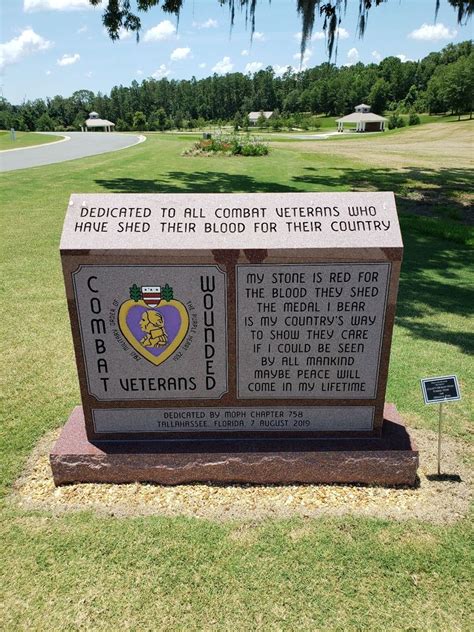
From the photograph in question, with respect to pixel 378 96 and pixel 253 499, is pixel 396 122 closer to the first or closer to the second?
pixel 378 96

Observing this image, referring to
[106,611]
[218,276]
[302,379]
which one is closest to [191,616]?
[106,611]

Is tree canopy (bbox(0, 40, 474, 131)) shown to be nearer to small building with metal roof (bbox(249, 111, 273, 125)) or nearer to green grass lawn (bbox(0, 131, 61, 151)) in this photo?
small building with metal roof (bbox(249, 111, 273, 125))

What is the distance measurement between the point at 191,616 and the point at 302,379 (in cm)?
198

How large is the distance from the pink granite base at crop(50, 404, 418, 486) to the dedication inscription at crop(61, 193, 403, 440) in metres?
0.13

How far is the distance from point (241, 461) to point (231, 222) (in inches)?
80.1

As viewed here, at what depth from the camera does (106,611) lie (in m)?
3.32

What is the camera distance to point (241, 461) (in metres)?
4.34

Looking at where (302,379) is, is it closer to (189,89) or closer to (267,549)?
(267,549)

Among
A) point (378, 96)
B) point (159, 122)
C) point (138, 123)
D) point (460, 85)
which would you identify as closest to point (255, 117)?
point (159, 122)

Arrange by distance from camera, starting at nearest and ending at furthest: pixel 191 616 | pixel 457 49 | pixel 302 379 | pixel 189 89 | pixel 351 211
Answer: pixel 191 616, pixel 351 211, pixel 302 379, pixel 457 49, pixel 189 89

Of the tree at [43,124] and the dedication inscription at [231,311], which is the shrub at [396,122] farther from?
the dedication inscription at [231,311]

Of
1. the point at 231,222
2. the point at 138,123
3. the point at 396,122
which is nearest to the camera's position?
the point at 231,222

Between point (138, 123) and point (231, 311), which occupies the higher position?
point (231, 311)

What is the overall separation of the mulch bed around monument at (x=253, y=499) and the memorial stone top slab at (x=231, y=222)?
82.6 inches
